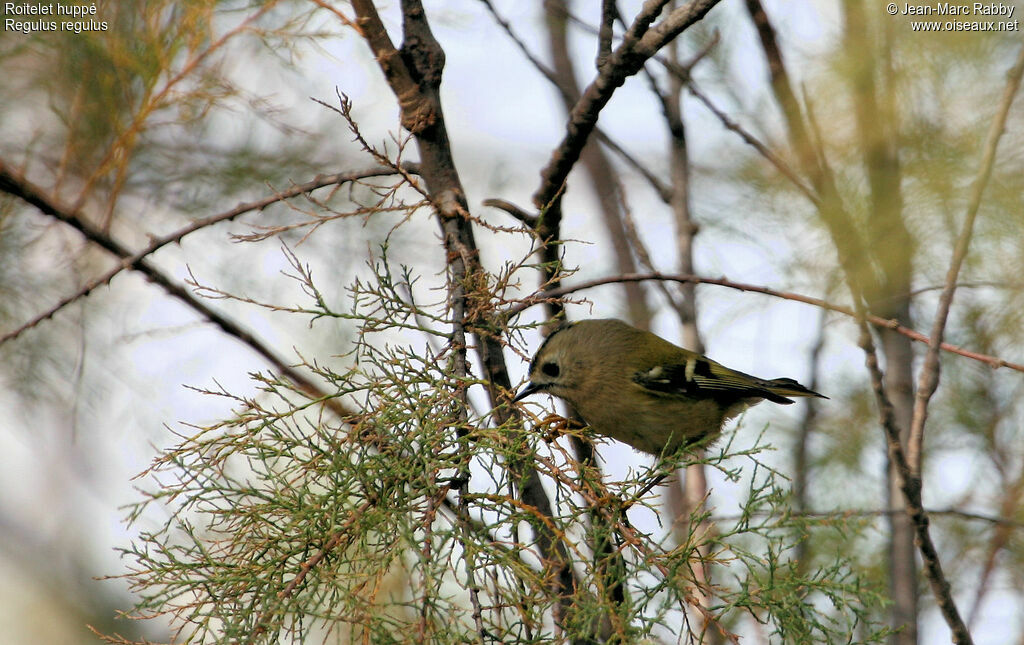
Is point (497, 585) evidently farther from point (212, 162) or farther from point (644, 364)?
point (212, 162)

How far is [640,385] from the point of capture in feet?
8.38

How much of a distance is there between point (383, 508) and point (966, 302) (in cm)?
254

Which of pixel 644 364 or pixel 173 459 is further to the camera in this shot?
pixel 644 364

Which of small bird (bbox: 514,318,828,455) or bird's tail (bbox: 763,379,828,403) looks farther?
bird's tail (bbox: 763,379,828,403)

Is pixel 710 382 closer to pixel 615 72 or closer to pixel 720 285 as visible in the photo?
pixel 720 285

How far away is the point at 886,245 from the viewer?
2.54 m

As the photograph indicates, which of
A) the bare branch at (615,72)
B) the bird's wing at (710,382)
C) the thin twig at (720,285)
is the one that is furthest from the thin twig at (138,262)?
the bird's wing at (710,382)

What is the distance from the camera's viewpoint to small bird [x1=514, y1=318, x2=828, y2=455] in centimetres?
246

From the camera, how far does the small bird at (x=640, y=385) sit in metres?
2.46

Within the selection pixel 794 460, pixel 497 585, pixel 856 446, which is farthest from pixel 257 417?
pixel 856 446

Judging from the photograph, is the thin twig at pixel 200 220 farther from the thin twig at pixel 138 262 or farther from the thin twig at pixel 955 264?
the thin twig at pixel 955 264

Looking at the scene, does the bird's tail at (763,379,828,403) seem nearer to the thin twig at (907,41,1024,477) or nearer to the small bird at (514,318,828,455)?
the small bird at (514,318,828,455)

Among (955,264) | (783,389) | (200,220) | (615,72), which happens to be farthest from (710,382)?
(200,220)

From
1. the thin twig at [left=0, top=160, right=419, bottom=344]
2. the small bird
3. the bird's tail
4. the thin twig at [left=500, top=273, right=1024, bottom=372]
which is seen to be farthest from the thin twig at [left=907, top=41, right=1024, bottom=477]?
the thin twig at [left=0, top=160, right=419, bottom=344]
